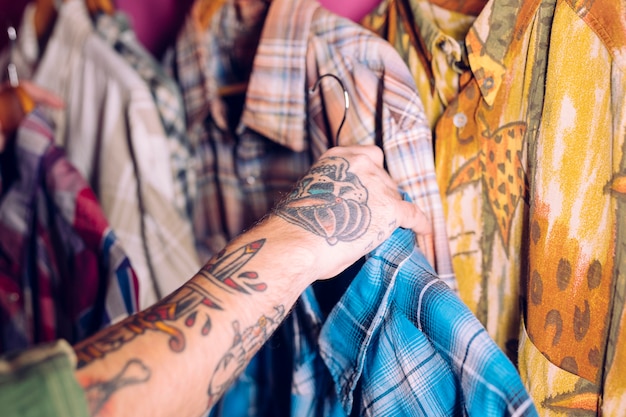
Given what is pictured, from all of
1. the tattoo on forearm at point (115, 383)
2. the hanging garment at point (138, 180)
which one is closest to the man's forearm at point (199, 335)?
the tattoo on forearm at point (115, 383)

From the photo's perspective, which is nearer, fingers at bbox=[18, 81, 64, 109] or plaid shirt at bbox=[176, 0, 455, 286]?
plaid shirt at bbox=[176, 0, 455, 286]

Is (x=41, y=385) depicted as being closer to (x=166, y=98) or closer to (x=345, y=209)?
(x=345, y=209)

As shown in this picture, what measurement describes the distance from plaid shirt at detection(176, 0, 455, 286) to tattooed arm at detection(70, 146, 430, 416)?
0.07 metres

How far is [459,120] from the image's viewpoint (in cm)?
69

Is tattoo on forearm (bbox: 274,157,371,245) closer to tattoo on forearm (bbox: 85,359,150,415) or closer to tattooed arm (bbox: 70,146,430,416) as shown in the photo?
tattooed arm (bbox: 70,146,430,416)

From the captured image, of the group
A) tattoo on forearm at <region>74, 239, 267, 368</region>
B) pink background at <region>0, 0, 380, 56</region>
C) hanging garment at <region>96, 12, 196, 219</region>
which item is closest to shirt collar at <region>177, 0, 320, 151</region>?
hanging garment at <region>96, 12, 196, 219</region>

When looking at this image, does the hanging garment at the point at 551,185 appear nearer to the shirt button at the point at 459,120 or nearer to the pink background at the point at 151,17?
the shirt button at the point at 459,120

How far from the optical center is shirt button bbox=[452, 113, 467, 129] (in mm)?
690

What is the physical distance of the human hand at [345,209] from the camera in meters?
0.56

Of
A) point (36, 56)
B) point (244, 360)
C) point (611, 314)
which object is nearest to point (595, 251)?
point (611, 314)

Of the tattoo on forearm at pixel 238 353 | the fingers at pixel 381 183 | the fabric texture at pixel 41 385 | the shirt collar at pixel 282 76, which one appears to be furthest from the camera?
the shirt collar at pixel 282 76

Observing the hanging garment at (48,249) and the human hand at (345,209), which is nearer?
the human hand at (345,209)

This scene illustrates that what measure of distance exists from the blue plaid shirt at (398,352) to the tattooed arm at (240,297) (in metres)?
0.06

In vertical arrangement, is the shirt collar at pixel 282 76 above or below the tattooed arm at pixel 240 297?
above
